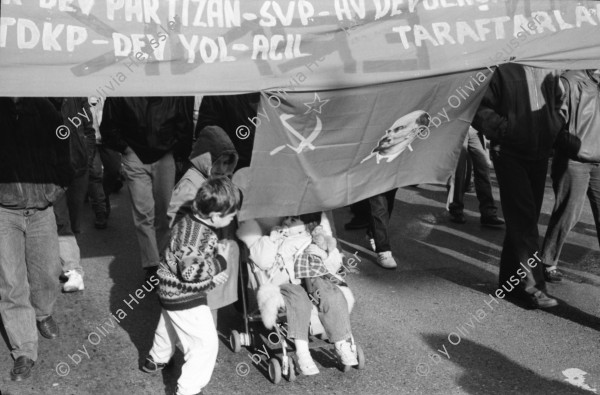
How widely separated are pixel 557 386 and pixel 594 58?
2169 mm

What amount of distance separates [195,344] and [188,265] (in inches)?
19.6

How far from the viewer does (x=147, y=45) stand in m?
4.28

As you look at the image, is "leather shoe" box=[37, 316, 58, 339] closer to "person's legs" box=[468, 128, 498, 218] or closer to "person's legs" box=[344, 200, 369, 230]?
"person's legs" box=[344, 200, 369, 230]

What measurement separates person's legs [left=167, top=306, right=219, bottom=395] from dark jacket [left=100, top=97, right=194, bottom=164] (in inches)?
81.1

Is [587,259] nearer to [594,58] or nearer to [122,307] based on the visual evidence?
[594,58]

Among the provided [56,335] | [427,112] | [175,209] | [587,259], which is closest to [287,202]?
→ [175,209]

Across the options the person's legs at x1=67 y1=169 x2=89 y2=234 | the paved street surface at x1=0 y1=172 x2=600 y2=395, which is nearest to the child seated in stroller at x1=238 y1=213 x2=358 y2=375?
the paved street surface at x1=0 y1=172 x2=600 y2=395

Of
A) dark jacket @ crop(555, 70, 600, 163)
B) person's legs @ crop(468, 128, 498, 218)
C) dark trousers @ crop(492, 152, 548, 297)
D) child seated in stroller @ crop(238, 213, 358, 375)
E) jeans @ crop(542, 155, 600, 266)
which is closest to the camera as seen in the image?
child seated in stroller @ crop(238, 213, 358, 375)

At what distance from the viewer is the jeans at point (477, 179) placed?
8.44m

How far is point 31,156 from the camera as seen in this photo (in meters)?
5.09

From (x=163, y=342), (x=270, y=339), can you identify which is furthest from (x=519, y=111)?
(x=163, y=342)

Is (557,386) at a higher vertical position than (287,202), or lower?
lower

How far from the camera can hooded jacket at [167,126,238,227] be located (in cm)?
499

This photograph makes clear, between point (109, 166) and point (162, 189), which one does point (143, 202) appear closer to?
point (162, 189)
